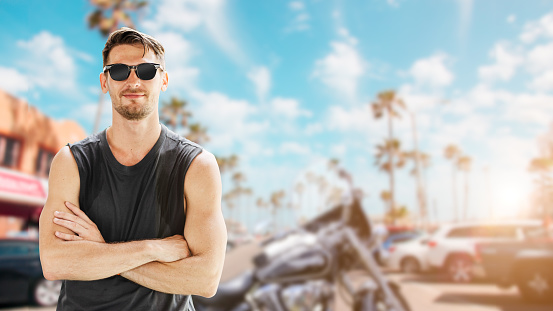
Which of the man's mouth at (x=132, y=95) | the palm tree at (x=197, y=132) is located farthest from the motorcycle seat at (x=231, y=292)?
the palm tree at (x=197, y=132)

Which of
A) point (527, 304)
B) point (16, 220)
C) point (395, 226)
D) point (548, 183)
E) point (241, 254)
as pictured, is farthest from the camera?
point (16, 220)

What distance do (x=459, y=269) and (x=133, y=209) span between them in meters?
5.70

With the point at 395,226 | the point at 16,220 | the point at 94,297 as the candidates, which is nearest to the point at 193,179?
the point at 94,297

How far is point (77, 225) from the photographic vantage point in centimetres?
76

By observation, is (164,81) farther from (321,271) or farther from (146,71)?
(321,271)

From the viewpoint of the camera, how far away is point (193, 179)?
81 cm

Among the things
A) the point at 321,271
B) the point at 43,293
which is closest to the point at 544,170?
the point at 321,271

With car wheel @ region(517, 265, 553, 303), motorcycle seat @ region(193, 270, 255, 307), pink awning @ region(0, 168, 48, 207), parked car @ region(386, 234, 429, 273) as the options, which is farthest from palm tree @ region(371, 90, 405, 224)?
pink awning @ region(0, 168, 48, 207)

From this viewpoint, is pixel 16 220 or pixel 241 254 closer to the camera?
pixel 241 254

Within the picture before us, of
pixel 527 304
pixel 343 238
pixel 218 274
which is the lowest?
pixel 527 304

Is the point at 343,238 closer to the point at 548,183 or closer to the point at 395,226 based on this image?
the point at 548,183

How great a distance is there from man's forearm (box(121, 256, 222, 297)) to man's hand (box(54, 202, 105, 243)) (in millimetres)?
103

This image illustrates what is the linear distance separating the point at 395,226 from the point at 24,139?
888cm

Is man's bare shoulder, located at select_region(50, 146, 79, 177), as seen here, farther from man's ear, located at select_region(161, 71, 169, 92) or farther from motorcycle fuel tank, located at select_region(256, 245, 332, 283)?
motorcycle fuel tank, located at select_region(256, 245, 332, 283)
